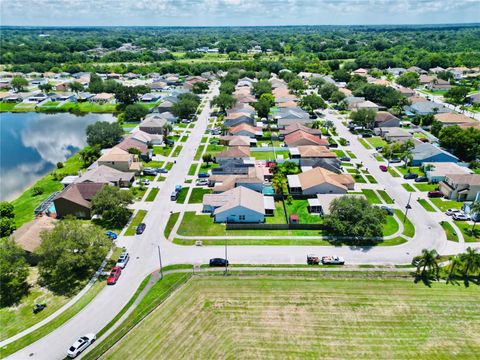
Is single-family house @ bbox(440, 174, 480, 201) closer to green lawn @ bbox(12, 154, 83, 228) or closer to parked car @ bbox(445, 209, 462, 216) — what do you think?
parked car @ bbox(445, 209, 462, 216)

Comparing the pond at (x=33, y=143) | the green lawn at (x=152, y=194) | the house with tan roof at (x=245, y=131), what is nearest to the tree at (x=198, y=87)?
the pond at (x=33, y=143)

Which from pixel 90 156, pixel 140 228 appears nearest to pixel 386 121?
pixel 140 228

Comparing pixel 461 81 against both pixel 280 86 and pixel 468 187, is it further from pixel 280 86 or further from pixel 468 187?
pixel 468 187

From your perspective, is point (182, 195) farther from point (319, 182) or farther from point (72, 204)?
point (319, 182)

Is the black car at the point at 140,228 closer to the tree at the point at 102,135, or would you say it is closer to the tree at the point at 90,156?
the tree at the point at 90,156

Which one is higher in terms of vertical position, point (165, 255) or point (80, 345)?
point (80, 345)

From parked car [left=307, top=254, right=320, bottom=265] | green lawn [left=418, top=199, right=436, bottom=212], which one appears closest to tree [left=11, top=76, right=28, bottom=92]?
parked car [left=307, top=254, right=320, bottom=265]

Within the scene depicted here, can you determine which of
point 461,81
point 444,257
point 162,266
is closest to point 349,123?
point 444,257
